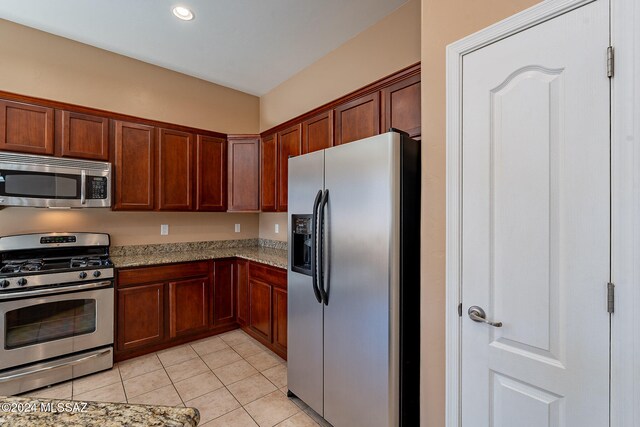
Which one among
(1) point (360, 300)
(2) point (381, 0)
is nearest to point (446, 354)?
(1) point (360, 300)

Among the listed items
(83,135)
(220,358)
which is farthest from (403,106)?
(83,135)

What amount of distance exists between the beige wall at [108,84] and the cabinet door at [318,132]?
163 centimetres

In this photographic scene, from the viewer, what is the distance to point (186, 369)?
2.67 meters

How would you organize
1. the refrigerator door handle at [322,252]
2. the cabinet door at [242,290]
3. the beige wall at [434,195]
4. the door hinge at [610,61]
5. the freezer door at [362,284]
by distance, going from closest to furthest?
the door hinge at [610,61] → the beige wall at [434,195] → the freezer door at [362,284] → the refrigerator door handle at [322,252] → the cabinet door at [242,290]

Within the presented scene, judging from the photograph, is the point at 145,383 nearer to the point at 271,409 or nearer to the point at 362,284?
the point at 271,409

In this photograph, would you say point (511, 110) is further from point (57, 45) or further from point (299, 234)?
point (57, 45)

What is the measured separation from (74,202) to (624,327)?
12.1ft

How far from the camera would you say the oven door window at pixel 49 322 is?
2271 mm

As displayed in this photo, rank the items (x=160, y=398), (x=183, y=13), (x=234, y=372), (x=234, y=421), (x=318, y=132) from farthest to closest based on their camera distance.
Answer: (x=318, y=132)
(x=234, y=372)
(x=183, y=13)
(x=160, y=398)
(x=234, y=421)

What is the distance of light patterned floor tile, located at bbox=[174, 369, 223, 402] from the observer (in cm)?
231

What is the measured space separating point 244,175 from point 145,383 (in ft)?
7.59

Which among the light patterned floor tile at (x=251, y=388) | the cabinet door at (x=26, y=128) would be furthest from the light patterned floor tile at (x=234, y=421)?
the cabinet door at (x=26, y=128)

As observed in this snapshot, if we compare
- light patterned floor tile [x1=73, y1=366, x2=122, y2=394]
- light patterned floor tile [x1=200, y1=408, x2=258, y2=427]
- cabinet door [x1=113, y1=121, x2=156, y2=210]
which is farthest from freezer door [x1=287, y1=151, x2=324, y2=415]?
cabinet door [x1=113, y1=121, x2=156, y2=210]

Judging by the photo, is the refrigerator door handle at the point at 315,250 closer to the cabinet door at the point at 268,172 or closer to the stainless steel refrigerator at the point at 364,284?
the stainless steel refrigerator at the point at 364,284
